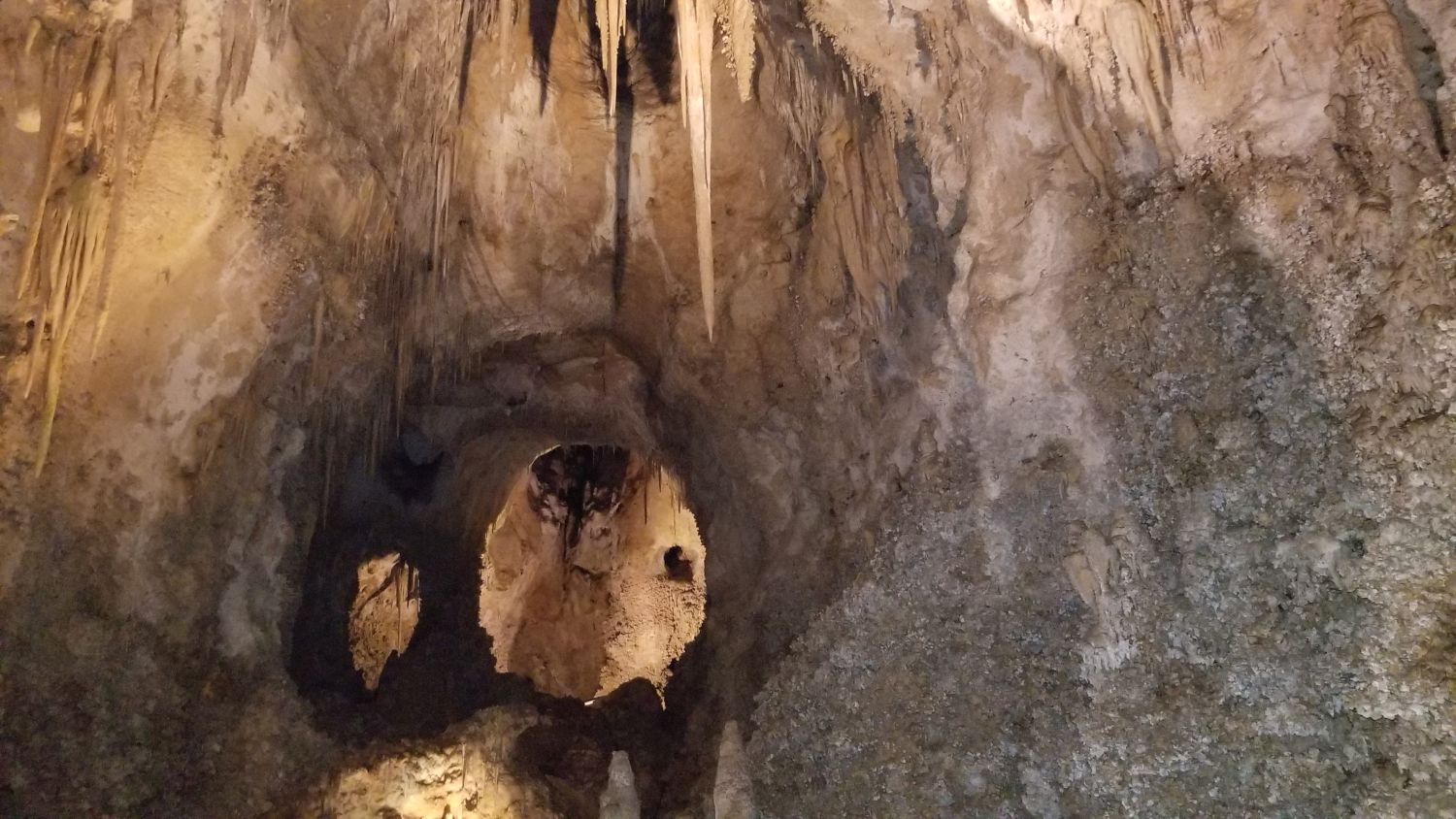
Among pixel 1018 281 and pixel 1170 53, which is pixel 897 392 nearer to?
pixel 1018 281

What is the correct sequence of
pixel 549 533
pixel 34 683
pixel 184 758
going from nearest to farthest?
pixel 34 683 → pixel 184 758 → pixel 549 533

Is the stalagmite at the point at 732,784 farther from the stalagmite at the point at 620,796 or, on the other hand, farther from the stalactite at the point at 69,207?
the stalactite at the point at 69,207

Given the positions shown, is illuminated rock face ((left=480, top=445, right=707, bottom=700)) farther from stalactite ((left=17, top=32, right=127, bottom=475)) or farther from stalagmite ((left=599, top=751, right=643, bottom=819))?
stalactite ((left=17, top=32, right=127, bottom=475))

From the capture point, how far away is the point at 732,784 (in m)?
5.20

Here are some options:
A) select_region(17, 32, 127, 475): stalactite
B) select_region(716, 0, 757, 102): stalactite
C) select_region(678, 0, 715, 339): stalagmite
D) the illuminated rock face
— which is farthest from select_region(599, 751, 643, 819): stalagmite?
the illuminated rock face

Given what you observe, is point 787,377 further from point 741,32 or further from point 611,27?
point 611,27

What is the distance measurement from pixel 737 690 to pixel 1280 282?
14.2ft

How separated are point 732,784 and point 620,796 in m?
0.76

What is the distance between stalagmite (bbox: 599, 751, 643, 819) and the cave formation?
0.38 m

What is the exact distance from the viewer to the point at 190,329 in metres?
5.24

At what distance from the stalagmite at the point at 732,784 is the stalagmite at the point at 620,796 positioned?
1.81ft

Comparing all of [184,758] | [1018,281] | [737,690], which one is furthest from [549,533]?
[1018,281]

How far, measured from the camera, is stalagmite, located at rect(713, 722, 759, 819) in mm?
5168

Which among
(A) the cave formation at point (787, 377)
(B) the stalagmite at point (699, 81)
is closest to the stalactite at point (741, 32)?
(A) the cave formation at point (787, 377)
